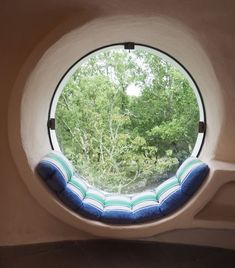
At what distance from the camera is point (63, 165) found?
6.46 feet

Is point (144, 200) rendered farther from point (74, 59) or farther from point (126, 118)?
point (74, 59)

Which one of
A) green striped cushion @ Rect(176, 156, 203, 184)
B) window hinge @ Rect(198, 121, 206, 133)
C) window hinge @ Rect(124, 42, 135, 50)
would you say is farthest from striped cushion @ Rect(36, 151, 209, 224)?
window hinge @ Rect(124, 42, 135, 50)

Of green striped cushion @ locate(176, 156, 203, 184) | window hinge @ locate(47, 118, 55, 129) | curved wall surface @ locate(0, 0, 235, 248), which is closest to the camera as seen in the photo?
curved wall surface @ locate(0, 0, 235, 248)

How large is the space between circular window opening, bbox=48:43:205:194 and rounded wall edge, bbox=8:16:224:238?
18 cm

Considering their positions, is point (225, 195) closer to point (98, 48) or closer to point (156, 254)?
point (156, 254)

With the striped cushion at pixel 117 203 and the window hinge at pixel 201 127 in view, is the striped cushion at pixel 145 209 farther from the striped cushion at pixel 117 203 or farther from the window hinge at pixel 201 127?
the window hinge at pixel 201 127

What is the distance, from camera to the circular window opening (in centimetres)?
224

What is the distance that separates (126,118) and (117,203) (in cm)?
62

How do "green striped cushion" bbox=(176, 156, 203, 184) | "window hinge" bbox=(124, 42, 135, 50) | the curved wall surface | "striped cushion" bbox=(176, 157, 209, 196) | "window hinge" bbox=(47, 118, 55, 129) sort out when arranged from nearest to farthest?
1. the curved wall surface
2. "striped cushion" bbox=(176, 157, 209, 196)
3. "green striped cushion" bbox=(176, 156, 203, 184)
4. "window hinge" bbox=(124, 42, 135, 50)
5. "window hinge" bbox=(47, 118, 55, 129)

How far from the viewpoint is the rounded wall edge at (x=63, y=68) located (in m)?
1.67

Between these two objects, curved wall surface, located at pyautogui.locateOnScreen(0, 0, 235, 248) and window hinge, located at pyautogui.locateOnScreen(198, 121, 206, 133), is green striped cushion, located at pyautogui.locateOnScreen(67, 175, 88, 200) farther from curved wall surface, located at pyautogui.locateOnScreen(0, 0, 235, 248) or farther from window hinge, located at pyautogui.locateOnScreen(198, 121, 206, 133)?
window hinge, located at pyautogui.locateOnScreen(198, 121, 206, 133)

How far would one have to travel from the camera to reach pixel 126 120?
2311 mm

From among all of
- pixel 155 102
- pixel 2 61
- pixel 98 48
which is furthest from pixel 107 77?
pixel 2 61

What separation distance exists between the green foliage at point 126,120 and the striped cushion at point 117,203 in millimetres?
327
